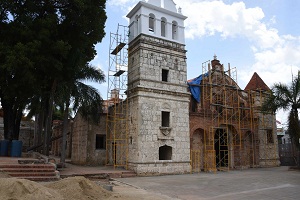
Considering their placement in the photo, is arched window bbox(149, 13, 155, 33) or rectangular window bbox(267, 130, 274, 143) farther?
rectangular window bbox(267, 130, 274, 143)

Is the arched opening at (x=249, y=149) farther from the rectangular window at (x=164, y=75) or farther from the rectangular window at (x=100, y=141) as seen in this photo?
the rectangular window at (x=100, y=141)

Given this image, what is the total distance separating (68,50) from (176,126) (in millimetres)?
9422

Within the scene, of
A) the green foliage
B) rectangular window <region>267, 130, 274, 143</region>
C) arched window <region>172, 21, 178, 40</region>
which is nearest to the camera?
the green foliage

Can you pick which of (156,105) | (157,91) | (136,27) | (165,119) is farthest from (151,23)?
(165,119)

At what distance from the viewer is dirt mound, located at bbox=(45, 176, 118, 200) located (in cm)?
896

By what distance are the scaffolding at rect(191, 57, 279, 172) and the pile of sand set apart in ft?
44.2

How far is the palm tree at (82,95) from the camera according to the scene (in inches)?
787

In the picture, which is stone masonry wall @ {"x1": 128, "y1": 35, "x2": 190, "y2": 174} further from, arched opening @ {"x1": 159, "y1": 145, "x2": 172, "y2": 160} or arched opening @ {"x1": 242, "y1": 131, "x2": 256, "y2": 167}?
arched opening @ {"x1": 242, "y1": 131, "x2": 256, "y2": 167}

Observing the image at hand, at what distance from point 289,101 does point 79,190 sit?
1959 cm

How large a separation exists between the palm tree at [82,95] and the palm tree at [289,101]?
14156 millimetres

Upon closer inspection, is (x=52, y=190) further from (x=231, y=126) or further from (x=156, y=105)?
(x=231, y=126)

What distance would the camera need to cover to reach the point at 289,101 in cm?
2289

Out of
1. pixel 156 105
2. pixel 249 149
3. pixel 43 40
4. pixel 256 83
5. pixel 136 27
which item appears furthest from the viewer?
pixel 256 83

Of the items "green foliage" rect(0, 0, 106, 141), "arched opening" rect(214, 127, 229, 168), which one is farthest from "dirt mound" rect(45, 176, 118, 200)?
"arched opening" rect(214, 127, 229, 168)
